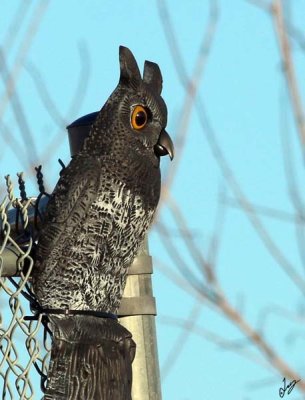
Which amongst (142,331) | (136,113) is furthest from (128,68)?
(142,331)

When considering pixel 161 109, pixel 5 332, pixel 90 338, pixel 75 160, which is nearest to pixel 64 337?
pixel 90 338

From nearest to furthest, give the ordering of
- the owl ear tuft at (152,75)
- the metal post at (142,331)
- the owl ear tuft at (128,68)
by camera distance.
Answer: the owl ear tuft at (128,68) → the owl ear tuft at (152,75) → the metal post at (142,331)

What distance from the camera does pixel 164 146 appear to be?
175cm

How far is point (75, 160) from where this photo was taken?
1.62 m

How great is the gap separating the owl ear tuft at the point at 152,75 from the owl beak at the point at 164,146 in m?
0.09

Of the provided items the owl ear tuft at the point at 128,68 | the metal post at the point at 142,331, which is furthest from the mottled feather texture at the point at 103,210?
the metal post at the point at 142,331

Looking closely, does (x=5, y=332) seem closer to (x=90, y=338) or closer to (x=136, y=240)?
(x=90, y=338)

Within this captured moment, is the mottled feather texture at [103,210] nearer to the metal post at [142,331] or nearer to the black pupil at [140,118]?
the black pupil at [140,118]

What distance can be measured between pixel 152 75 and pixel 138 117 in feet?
0.43

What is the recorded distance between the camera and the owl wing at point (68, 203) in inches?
61.2

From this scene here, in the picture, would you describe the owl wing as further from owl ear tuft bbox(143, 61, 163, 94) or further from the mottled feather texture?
owl ear tuft bbox(143, 61, 163, 94)

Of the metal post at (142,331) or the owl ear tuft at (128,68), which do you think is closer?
the owl ear tuft at (128,68)

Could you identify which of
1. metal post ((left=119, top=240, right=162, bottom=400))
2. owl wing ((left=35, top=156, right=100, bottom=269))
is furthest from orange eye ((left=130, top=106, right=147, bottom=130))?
metal post ((left=119, top=240, right=162, bottom=400))

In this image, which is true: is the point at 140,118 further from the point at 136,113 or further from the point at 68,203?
the point at 68,203
